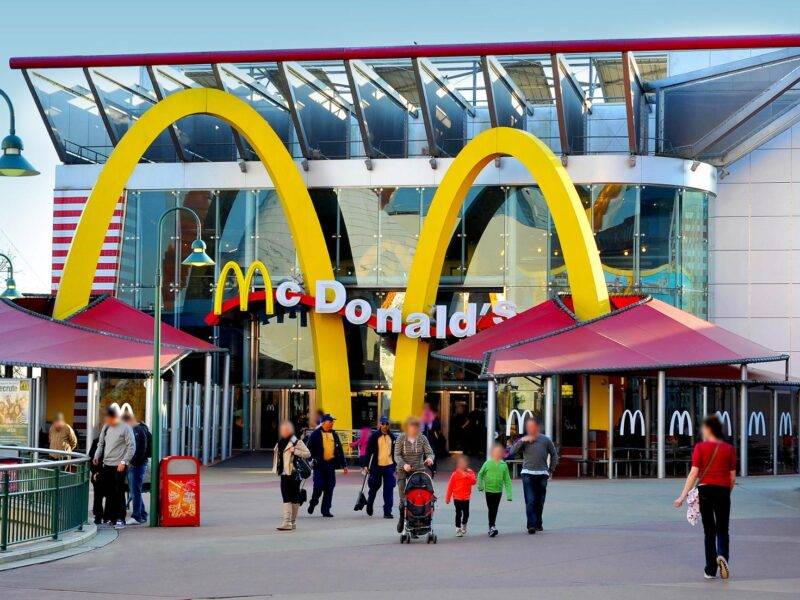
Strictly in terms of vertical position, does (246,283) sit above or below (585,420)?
above

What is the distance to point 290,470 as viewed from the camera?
69.2 feet

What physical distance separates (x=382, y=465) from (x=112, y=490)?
425 centimetres

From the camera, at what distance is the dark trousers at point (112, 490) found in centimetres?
2136

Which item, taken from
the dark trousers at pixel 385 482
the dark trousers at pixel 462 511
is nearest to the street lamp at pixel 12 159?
the dark trousers at pixel 385 482

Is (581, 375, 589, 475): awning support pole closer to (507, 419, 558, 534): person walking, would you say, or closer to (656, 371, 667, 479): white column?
(656, 371, 667, 479): white column

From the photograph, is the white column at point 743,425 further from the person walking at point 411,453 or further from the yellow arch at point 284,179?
the person walking at point 411,453

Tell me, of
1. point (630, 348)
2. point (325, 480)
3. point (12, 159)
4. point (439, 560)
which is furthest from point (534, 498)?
point (630, 348)

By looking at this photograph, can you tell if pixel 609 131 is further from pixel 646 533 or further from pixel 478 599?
pixel 478 599

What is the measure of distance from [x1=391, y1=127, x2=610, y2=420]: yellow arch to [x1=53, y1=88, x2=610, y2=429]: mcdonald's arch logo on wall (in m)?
0.03

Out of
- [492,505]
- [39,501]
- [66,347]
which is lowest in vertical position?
[492,505]

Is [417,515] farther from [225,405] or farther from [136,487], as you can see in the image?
[225,405]

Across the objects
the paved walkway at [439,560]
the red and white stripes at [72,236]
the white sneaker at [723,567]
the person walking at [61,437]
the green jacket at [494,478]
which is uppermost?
the red and white stripes at [72,236]

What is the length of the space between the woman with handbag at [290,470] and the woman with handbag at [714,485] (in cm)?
716

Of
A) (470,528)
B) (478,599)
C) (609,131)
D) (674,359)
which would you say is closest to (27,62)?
(609,131)
